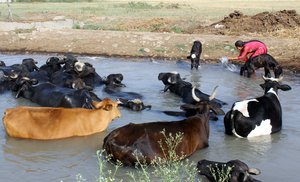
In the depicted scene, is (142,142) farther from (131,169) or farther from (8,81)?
(8,81)

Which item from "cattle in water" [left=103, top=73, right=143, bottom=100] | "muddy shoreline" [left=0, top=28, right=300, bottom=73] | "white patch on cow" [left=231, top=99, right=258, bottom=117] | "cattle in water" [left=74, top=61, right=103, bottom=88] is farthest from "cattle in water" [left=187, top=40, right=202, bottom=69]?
"white patch on cow" [left=231, top=99, right=258, bottom=117]

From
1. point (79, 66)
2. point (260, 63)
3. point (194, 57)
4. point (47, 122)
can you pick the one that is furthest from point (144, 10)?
point (47, 122)

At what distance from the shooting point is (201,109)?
25.7ft

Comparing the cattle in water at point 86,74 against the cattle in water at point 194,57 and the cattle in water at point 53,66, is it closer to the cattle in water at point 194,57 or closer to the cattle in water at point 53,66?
the cattle in water at point 53,66

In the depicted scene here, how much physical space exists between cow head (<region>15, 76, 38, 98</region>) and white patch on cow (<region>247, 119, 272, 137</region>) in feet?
16.6

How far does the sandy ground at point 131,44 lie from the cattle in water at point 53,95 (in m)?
6.68

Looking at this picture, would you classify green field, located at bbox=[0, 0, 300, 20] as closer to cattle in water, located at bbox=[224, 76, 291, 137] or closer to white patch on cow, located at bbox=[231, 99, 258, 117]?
cattle in water, located at bbox=[224, 76, 291, 137]

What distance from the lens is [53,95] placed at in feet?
32.4

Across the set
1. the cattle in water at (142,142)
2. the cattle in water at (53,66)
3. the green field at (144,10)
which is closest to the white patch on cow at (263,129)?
the cattle in water at (142,142)

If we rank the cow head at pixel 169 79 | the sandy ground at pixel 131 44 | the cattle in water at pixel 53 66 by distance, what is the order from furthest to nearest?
the sandy ground at pixel 131 44, the cattle in water at pixel 53 66, the cow head at pixel 169 79

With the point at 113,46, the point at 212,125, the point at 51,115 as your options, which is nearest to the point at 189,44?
the point at 113,46

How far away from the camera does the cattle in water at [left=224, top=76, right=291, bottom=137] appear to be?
26.3 ft

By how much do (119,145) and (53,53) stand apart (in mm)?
12376

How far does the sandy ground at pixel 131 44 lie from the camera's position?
17031mm
